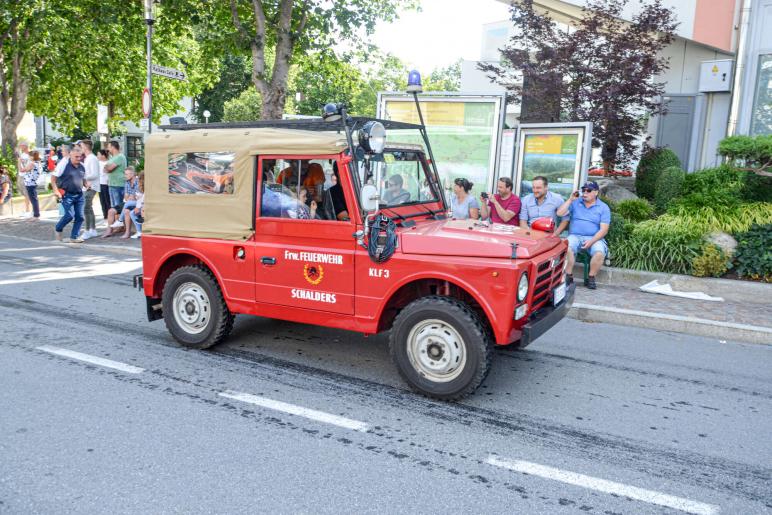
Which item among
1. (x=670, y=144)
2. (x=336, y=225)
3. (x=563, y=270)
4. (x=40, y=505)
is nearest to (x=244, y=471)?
(x=40, y=505)

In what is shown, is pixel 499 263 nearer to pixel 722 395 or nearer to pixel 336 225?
pixel 336 225

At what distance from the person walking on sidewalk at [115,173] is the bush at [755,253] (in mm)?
12045

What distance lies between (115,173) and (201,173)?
918 cm

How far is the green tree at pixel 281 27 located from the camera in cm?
1299

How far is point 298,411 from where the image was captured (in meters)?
4.43

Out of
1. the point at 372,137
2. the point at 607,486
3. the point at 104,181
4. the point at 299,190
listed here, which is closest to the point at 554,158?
the point at 372,137

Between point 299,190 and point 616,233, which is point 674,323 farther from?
point 299,190

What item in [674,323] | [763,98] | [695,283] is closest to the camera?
[674,323]

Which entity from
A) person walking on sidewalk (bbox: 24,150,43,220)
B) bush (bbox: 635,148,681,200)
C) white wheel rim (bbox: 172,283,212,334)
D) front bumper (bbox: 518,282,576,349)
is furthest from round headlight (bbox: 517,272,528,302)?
person walking on sidewalk (bbox: 24,150,43,220)

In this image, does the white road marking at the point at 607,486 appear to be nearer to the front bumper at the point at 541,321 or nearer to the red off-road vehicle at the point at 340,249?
the red off-road vehicle at the point at 340,249

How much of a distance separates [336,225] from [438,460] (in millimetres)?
2032

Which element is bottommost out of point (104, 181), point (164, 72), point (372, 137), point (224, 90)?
point (104, 181)

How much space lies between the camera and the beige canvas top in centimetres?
504

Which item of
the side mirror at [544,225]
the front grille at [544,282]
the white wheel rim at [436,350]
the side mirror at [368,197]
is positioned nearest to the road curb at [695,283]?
the side mirror at [544,225]
